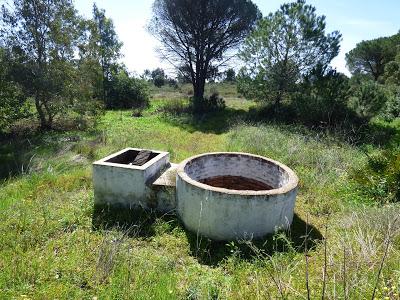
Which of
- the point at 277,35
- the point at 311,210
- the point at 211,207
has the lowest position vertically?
the point at 311,210

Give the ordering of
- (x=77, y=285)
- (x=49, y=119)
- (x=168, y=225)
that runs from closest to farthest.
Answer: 1. (x=77, y=285)
2. (x=168, y=225)
3. (x=49, y=119)

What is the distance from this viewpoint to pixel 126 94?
858 inches

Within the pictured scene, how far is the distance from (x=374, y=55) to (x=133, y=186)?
3441cm

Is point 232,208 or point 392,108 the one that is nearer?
point 232,208

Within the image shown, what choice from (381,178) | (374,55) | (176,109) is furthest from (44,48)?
(374,55)

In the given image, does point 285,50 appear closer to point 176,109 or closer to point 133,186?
point 176,109

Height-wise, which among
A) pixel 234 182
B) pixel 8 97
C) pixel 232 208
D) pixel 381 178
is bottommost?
pixel 234 182

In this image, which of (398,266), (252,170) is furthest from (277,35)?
(398,266)

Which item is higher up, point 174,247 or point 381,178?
point 381,178

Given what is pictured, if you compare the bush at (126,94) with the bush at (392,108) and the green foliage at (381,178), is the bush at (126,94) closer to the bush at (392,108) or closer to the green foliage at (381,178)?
the bush at (392,108)

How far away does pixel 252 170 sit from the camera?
661cm

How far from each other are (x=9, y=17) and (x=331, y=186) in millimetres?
12547

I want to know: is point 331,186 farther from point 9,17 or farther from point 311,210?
point 9,17

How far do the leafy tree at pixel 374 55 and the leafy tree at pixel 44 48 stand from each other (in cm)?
2887
